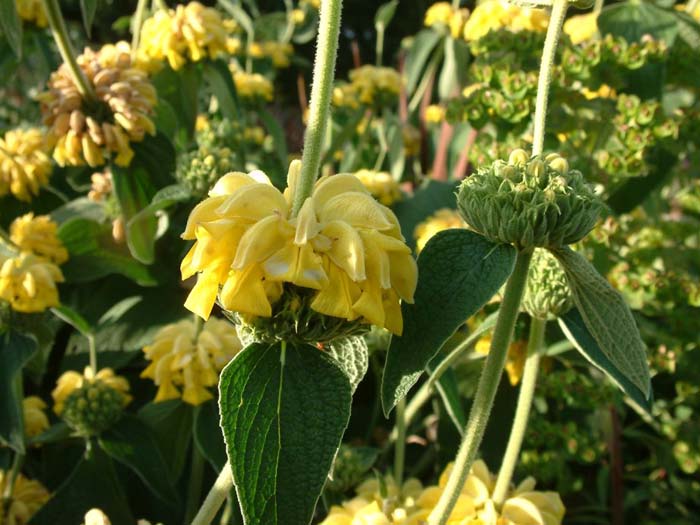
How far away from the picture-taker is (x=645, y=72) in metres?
1.09

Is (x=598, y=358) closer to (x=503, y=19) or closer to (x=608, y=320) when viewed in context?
(x=608, y=320)

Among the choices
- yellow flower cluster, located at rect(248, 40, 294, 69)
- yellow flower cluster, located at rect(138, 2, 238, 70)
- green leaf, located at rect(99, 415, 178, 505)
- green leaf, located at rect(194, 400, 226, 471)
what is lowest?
green leaf, located at rect(99, 415, 178, 505)

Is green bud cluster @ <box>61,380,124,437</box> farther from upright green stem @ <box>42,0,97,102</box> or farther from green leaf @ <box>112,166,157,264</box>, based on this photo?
upright green stem @ <box>42,0,97,102</box>

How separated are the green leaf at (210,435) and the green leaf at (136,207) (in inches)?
8.4

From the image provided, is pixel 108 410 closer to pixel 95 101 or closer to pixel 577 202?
pixel 95 101

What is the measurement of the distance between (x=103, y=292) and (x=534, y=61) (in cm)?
72

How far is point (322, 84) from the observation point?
1.47ft

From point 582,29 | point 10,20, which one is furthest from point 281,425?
point 582,29

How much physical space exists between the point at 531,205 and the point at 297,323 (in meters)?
0.16

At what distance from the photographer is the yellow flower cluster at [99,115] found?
982 mm

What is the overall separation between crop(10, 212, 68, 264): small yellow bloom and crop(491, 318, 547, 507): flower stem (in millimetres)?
672

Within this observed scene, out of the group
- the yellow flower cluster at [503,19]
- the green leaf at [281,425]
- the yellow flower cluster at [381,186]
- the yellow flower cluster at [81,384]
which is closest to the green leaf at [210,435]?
the yellow flower cluster at [81,384]

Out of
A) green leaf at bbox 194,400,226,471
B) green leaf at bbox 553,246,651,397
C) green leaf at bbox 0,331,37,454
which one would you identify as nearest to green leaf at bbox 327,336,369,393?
green leaf at bbox 553,246,651,397

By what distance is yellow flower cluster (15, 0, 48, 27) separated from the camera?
46.6 inches
